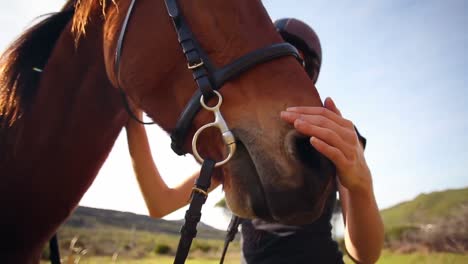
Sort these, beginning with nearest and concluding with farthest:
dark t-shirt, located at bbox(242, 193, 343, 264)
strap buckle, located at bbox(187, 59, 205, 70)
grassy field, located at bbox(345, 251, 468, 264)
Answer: strap buckle, located at bbox(187, 59, 205, 70) → dark t-shirt, located at bbox(242, 193, 343, 264) → grassy field, located at bbox(345, 251, 468, 264)

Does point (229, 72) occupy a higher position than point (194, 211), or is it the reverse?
point (229, 72)

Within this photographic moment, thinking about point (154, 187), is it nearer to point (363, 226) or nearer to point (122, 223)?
point (363, 226)

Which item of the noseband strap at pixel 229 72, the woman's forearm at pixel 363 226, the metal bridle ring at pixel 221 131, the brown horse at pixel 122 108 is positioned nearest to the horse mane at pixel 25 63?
the brown horse at pixel 122 108

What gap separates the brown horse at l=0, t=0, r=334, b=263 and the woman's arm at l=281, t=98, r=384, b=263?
2.4 inches

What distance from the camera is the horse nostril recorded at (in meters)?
1.19

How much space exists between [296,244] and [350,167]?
3.53ft

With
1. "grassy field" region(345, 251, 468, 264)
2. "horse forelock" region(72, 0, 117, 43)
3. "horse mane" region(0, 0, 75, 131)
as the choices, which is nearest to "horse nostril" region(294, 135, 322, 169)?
"horse forelock" region(72, 0, 117, 43)

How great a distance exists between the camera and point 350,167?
4.34 ft

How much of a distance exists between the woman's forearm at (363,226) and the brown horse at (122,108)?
0.49 m

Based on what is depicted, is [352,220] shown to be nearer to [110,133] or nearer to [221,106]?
[221,106]

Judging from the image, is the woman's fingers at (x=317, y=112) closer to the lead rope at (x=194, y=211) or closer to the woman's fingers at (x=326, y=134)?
the woman's fingers at (x=326, y=134)

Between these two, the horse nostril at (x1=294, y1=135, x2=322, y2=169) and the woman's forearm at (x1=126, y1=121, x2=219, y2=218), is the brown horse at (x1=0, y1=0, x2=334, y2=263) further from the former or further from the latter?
the woman's forearm at (x1=126, y1=121, x2=219, y2=218)

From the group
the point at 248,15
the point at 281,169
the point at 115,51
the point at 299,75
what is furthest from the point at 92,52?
the point at 281,169

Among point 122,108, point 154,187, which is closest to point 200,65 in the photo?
point 122,108
